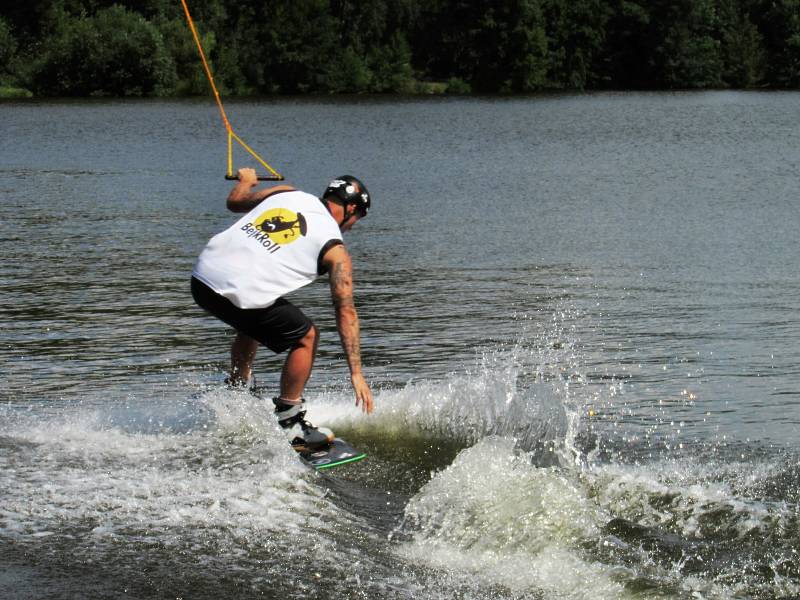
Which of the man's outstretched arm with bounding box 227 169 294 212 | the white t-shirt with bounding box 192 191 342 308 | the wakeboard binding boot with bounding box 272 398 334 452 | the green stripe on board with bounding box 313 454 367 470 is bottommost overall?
the green stripe on board with bounding box 313 454 367 470

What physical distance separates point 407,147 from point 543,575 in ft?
111

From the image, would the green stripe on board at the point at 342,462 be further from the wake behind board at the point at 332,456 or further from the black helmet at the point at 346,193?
the black helmet at the point at 346,193

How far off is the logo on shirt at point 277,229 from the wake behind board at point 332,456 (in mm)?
1212

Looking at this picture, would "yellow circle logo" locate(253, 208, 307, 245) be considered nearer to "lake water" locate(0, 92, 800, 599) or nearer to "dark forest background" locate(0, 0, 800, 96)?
"lake water" locate(0, 92, 800, 599)

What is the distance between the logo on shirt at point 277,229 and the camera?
23.7 feet

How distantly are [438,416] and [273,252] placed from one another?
71.6 inches

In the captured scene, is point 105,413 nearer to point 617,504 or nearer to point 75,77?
point 617,504

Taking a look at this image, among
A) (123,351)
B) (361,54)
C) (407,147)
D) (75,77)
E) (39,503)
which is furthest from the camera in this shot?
(361,54)

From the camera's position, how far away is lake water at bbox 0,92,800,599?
5.90 meters

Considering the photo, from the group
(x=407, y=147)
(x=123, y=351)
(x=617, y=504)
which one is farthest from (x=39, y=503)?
(x=407, y=147)

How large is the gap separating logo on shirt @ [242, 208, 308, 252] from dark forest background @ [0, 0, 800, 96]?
240 feet

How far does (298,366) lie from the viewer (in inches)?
297

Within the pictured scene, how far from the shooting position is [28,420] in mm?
8234

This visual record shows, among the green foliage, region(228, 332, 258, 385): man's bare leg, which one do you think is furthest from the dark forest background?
region(228, 332, 258, 385): man's bare leg
